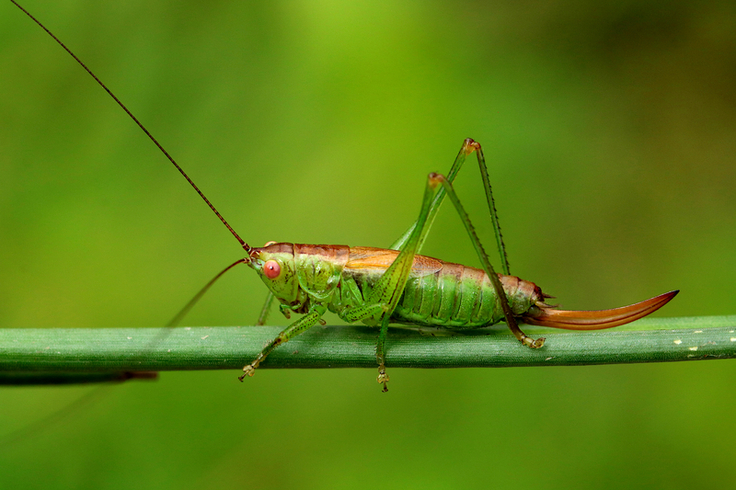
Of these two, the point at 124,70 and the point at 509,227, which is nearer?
the point at 124,70

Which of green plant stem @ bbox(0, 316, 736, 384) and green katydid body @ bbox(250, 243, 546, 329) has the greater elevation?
green katydid body @ bbox(250, 243, 546, 329)

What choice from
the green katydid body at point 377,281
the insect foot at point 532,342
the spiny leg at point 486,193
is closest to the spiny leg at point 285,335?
the green katydid body at point 377,281

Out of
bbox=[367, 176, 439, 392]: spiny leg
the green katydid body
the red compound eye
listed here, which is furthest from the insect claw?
the red compound eye

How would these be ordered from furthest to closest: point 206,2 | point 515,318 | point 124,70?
point 206,2
point 124,70
point 515,318

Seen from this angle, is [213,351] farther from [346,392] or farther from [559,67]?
[559,67]

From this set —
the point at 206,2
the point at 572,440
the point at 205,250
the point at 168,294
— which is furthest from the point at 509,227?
the point at 206,2

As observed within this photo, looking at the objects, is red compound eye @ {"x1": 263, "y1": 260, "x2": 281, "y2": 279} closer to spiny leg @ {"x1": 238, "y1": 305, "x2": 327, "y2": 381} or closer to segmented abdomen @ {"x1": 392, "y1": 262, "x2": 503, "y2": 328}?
spiny leg @ {"x1": 238, "y1": 305, "x2": 327, "y2": 381}
